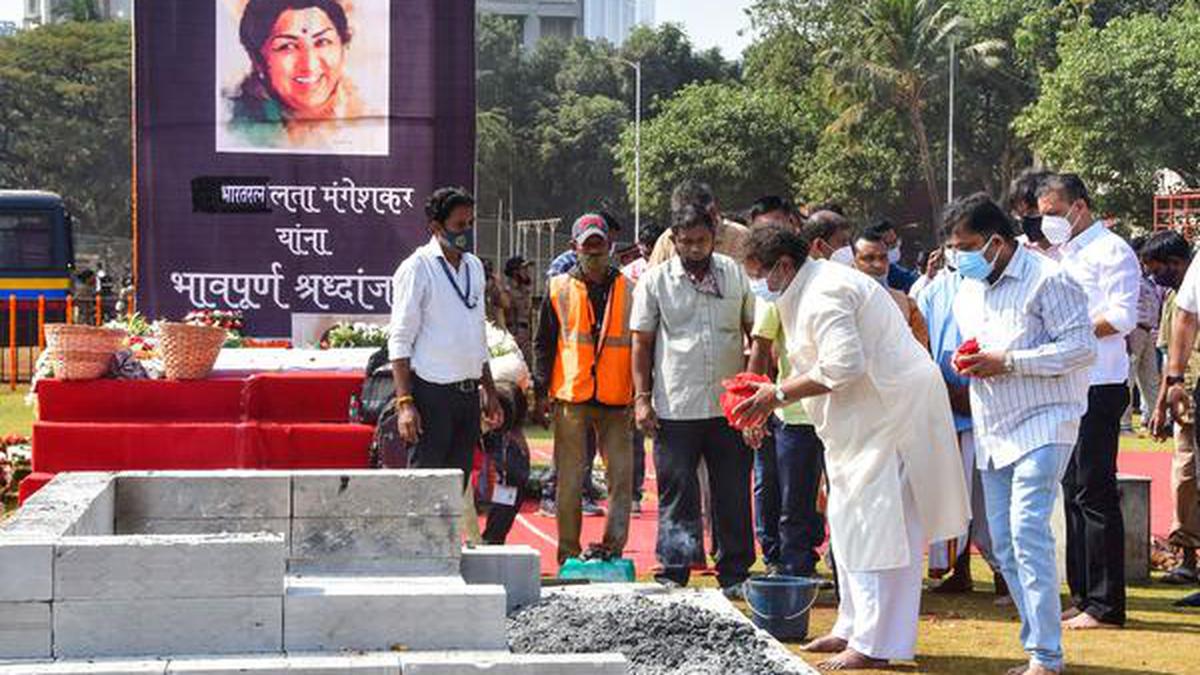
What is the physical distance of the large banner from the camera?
1602 centimetres

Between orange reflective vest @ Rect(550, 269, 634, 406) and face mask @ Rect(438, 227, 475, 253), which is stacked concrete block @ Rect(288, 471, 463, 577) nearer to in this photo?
face mask @ Rect(438, 227, 475, 253)

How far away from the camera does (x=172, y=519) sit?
293 inches

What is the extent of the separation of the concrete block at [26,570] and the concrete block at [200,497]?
174cm

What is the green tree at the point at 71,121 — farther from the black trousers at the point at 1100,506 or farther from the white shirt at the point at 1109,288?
the black trousers at the point at 1100,506

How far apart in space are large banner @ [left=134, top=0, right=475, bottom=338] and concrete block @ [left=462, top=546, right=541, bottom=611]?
8722mm

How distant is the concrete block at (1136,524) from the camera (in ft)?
33.8

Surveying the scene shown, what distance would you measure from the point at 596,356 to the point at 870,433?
8.92 ft

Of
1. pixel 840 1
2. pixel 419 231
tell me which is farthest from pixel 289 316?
pixel 840 1

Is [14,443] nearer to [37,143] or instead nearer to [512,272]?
[512,272]

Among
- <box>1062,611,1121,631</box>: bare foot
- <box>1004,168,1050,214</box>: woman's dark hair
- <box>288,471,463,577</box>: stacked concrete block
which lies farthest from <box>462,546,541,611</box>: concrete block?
<box>1004,168,1050,214</box>: woman's dark hair

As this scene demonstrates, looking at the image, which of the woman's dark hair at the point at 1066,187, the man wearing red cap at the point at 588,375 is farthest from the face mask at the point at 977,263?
the man wearing red cap at the point at 588,375

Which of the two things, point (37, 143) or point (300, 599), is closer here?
point (300, 599)

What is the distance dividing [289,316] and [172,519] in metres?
8.82

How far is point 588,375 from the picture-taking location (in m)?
10.3
